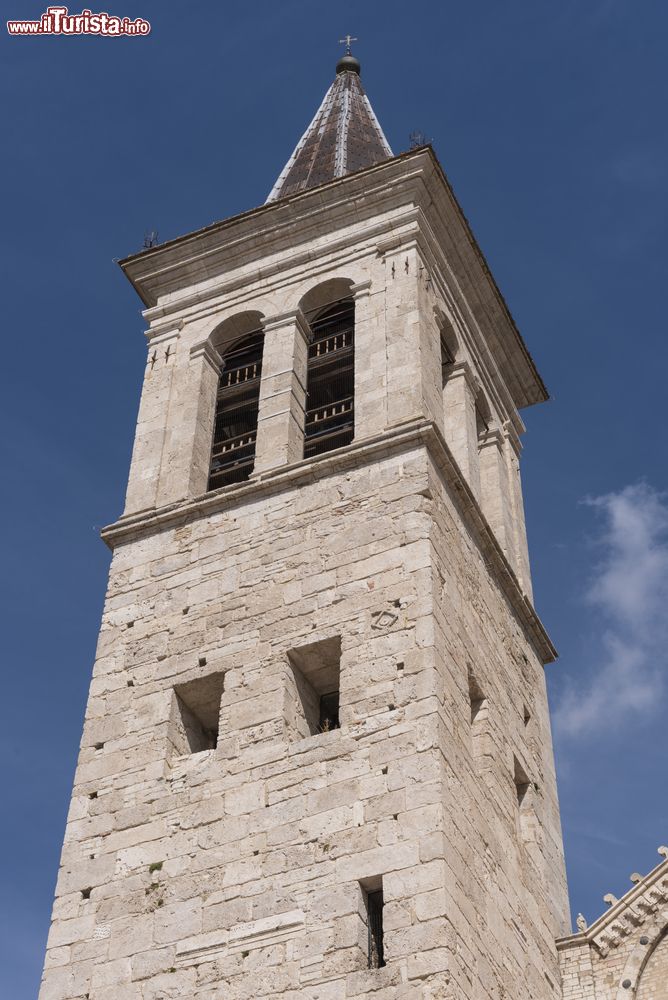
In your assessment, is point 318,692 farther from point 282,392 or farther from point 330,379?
point 330,379

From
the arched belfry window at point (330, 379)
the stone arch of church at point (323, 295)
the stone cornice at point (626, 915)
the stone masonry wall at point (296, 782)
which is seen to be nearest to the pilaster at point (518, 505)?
the stone masonry wall at point (296, 782)

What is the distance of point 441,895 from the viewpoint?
15.1 metres

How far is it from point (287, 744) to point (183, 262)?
10582mm

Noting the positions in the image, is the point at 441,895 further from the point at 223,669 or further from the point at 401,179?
the point at 401,179

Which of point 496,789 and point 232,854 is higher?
point 496,789

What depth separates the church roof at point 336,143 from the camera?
2909 centimetres

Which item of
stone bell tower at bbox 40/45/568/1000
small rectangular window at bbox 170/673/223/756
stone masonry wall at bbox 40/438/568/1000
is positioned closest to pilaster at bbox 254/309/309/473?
stone bell tower at bbox 40/45/568/1000

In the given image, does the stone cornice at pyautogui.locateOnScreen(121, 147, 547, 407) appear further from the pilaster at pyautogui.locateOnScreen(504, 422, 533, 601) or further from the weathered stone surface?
the pilaster at pyautogui.locateOnScreen(504, 422, 533, 601)

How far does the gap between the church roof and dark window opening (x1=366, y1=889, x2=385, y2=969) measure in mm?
14824

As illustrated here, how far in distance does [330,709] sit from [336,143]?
1484 cm

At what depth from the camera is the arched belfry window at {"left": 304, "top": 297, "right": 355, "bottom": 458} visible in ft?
73.0

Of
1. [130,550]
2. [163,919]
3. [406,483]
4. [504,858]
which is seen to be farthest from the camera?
[130,550]

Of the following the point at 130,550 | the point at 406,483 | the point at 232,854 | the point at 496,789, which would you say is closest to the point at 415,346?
the point at 406,483

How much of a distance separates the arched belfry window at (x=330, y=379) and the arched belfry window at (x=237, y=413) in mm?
813
